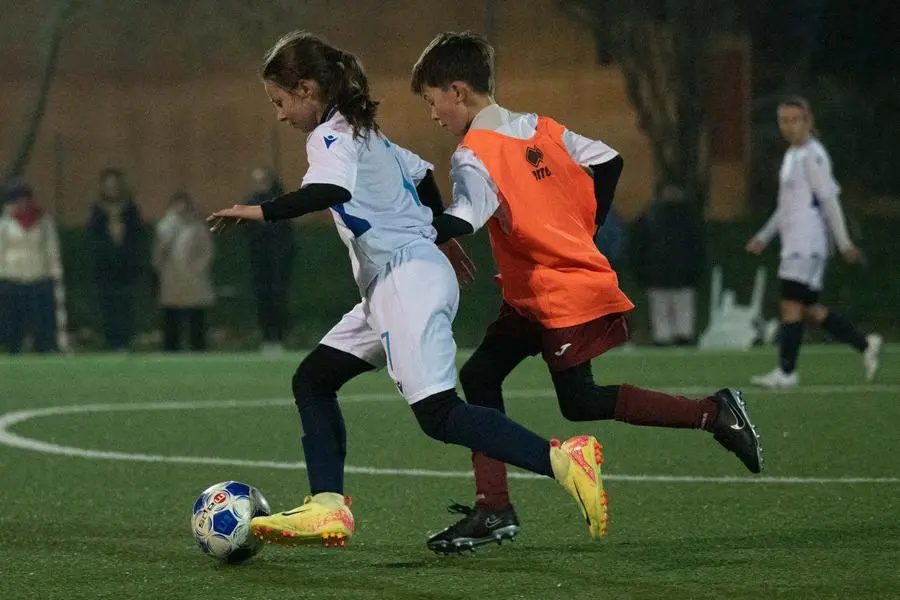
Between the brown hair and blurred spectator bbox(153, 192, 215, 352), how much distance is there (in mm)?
10525

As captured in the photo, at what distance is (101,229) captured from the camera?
16.7 m

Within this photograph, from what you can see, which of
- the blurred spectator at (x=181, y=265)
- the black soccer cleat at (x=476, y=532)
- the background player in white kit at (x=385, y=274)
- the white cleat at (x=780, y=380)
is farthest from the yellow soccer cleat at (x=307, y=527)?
the blurred spectator at (x=181, y=265)

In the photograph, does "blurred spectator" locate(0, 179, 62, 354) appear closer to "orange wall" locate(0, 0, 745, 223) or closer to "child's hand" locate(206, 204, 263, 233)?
"orange wall" locate(0, 0, 745, 223)

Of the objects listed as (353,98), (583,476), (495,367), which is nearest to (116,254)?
(495,367)

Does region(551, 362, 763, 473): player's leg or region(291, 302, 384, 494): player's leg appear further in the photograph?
region(551, 362, 763, 473): player's leg

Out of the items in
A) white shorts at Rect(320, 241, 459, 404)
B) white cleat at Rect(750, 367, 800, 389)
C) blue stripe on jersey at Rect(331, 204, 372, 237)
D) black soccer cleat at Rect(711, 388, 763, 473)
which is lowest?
white cleat at Rect(750, 367, 800, 389)

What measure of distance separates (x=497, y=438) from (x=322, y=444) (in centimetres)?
65

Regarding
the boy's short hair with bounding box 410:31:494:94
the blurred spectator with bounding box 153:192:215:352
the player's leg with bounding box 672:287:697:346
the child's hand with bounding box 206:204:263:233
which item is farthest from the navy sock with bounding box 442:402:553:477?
the player's leg with bounding box 672:287:697:346

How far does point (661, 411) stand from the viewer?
596cm

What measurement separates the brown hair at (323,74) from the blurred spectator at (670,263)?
10946mm

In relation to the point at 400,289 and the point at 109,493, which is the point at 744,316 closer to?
the point at 109,493

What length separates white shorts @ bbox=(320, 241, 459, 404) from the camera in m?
5.36

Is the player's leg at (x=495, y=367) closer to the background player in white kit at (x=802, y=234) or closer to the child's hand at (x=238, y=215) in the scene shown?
the child's hand at (x=238, y=215)

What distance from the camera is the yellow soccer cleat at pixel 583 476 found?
17.2 feet
